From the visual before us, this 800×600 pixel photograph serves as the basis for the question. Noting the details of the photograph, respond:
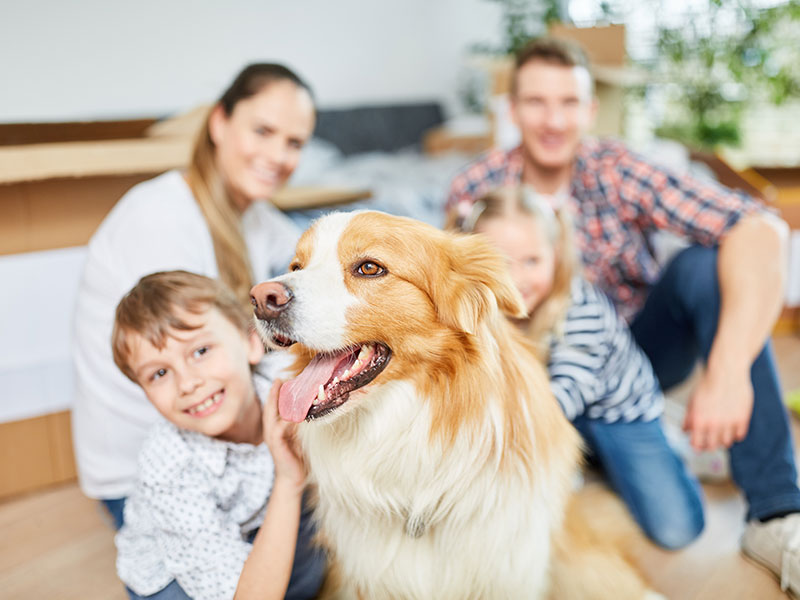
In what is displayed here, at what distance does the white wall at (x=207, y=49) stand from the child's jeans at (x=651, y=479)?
198 centimetres

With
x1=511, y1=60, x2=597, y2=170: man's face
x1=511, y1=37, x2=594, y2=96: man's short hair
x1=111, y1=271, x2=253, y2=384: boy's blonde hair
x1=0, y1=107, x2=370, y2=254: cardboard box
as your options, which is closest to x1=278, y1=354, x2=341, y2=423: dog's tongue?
x1=111, y1=271, x2=253, y2=384: boy's blonde hair

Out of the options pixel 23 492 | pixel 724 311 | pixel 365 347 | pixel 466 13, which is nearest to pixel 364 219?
pixel 365 347

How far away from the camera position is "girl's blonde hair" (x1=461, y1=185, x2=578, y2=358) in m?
1.66

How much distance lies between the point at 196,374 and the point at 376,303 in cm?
42

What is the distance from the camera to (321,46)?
4531mm

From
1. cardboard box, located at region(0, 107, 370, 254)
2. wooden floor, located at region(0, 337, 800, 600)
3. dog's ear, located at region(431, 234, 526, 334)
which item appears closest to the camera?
dog's ear, located at region(431, 234, 526, 334)

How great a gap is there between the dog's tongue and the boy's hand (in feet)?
0.25

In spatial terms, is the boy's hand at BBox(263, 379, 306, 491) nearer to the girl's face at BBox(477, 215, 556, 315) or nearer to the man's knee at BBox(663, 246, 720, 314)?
the girl's face at BBox(477, 215, 556, 315)

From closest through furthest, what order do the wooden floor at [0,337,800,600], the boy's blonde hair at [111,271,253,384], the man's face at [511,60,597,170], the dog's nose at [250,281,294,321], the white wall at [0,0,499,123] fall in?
the dog's nose at [250,281,294,321] → the boy's blonde hair at [111,271,253,384] → the wooden floor at [0,337,800,600] → the man's face at [511,60,597,170] → the white wall at [0,0,499,123]

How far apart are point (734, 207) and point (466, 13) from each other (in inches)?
168

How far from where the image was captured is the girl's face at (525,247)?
5.41 feet

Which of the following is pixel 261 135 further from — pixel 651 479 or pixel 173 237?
pixel 651 479

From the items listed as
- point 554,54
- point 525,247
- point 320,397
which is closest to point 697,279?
point 525,247

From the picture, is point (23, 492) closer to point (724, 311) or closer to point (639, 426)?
point (639, 426)
